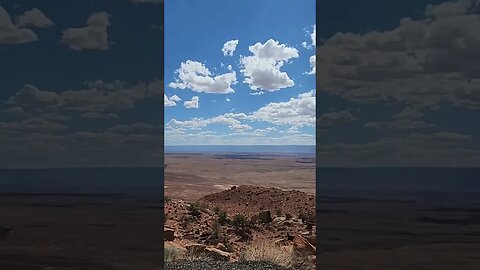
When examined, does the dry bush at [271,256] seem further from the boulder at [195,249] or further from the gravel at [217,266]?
the boulder at [195,249]

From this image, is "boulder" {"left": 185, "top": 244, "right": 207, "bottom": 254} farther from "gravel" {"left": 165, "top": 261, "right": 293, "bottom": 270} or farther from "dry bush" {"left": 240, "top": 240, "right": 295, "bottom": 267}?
"gravel" {"left": 165, "top": 261, "right": 293, "bottom": 270}

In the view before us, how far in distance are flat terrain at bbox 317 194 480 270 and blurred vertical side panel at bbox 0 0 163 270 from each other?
5.71 feet

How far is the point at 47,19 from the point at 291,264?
5.11m

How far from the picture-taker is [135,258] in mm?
4953

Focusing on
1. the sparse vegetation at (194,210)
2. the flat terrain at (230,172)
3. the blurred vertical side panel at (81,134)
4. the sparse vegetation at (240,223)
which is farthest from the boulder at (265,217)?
the blurred vertical side panel at (81,134)

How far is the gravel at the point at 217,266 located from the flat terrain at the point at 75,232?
2145mm

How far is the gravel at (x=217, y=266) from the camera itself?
7.06 metres

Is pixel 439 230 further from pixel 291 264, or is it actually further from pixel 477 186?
pixel 291 264

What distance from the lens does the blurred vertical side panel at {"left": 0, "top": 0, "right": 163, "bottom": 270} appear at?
4844mm

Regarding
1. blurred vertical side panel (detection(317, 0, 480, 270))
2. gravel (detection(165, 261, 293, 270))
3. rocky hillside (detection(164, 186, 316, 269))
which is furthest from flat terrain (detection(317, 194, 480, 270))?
rocky hillside (detection(164, 186, 316, 269))

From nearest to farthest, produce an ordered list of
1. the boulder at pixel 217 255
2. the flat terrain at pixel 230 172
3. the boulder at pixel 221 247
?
the boulder at pixel 217 255 → the boulder at pixel 221 247 → the flat terrain at pixel 230 172

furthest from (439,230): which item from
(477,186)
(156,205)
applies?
(156,205)

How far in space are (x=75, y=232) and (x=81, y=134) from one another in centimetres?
97

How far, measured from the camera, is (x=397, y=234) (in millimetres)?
4742
